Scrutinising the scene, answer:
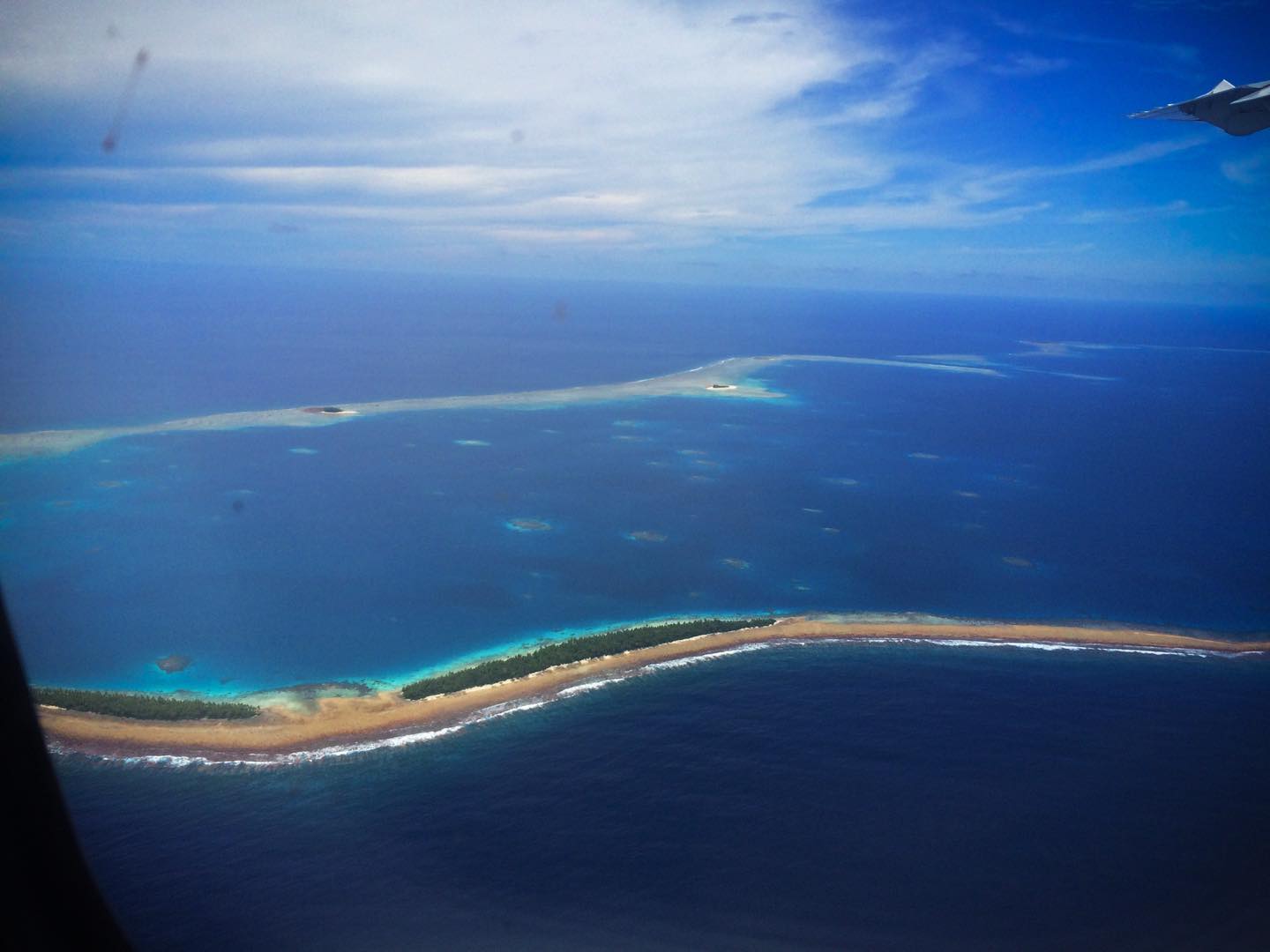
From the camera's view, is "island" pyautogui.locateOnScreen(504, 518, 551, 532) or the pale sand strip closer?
the pale sand strip

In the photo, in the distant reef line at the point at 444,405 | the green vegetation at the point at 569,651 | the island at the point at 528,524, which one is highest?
the distant reef line at the point at 444,405

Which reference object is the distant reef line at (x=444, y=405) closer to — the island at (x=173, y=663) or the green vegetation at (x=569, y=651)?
the island at (x=173, y=663)

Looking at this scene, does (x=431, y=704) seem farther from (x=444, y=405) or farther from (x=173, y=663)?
(x=444, y=405)

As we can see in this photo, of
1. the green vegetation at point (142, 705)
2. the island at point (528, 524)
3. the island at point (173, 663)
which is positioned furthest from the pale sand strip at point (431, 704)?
the island at point (528, 524)

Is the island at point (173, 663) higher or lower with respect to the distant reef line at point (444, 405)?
lower

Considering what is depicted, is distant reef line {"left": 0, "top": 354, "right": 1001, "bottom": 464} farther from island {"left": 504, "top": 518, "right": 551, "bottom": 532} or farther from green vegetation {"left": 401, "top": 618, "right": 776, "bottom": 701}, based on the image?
green vegetation {"left": 401, "top": 618, "right": 776, "bottom": 701}

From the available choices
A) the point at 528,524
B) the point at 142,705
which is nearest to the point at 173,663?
the point at 142,705

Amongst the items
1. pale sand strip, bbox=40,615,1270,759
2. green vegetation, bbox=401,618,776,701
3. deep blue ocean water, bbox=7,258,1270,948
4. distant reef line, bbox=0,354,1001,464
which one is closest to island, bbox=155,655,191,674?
deep blue ocean water, bbox=7,258,1270,948
